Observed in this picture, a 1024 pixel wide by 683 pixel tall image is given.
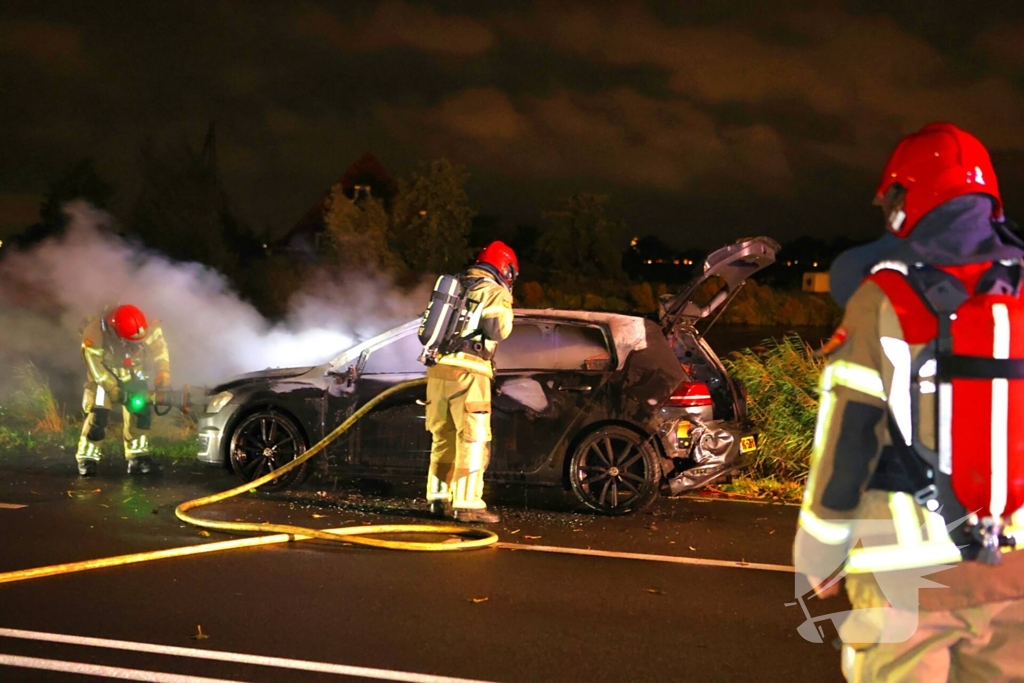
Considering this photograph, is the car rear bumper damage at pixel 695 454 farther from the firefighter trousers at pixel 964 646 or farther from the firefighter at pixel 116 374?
the firefighter trousers at pixel 964 646

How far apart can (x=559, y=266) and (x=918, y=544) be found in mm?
50844

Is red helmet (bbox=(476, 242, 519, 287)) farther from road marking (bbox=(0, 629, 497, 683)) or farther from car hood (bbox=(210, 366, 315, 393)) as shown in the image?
road marking (bbox=(0, 629, 497, 683))

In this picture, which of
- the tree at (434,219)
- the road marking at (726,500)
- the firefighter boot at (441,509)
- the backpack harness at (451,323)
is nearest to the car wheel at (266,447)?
the firefighter boot at (441,509)

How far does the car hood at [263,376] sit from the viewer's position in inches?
353

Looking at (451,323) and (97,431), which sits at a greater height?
(451,323)

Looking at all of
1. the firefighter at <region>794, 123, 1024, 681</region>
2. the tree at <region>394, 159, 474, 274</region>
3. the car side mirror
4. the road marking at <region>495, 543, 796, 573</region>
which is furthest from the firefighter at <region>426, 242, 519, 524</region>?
the tree at <region>394, 159, 474, 274</region>

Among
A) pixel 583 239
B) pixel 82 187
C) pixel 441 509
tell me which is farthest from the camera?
pixel 583 239

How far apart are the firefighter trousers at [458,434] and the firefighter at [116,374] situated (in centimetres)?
315

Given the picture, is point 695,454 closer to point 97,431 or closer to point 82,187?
point 97,431

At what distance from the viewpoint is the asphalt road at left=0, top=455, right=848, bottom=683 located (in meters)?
4.75

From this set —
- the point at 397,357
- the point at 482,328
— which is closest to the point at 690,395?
the point at 482,328

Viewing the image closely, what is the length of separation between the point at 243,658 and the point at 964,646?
342 cm

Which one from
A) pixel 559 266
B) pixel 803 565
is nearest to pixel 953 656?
pixel 803 565

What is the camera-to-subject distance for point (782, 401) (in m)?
10.4
